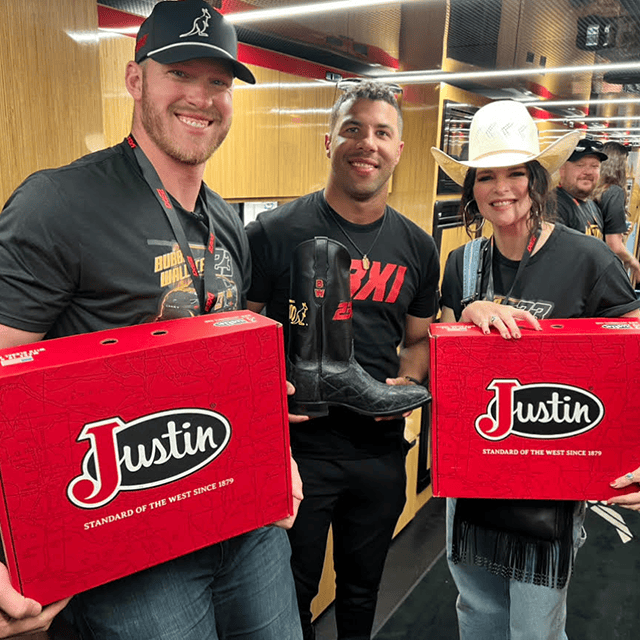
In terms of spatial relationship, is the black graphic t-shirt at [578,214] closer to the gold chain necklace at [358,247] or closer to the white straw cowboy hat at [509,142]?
the white straw cowboy hat at [509,142]

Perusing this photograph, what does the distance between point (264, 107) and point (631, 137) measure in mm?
3315

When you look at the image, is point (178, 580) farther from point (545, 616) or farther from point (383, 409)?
point (545, 616)

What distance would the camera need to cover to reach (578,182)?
10.5 feet

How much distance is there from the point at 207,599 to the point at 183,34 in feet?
3.14

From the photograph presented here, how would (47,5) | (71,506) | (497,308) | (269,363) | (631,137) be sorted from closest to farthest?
(71,506) < (269,363) < (47,5) < (497,308) < (631,137)

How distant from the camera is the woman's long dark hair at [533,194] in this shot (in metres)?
1.33

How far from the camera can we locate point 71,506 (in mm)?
734

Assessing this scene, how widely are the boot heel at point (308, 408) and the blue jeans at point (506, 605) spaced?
412 mm

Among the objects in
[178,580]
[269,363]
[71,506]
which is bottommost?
[178,580]

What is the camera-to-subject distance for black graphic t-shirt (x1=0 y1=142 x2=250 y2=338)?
2.74 ft

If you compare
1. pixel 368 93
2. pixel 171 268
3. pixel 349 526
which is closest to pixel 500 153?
pixel 368 93

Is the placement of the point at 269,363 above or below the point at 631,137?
below

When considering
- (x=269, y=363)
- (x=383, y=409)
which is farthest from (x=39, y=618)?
(x=383, y=409)

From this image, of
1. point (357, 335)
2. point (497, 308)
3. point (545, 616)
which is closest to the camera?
point (497, 308)
